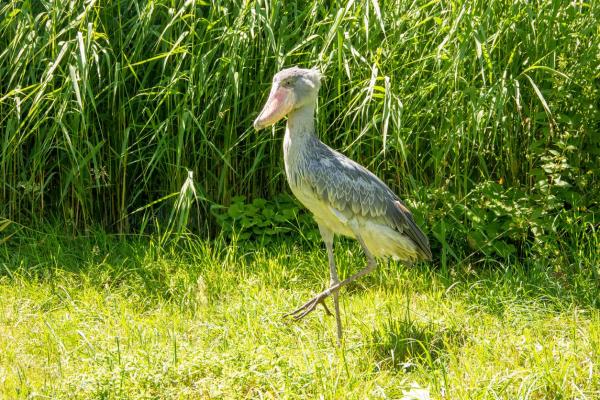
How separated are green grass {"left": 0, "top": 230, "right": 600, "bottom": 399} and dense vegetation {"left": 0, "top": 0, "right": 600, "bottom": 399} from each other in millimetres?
19

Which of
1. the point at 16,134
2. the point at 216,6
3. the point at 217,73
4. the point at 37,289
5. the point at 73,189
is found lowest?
the point at 37,289

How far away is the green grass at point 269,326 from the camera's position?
3.80 m

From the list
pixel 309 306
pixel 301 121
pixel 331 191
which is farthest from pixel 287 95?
pixel 309 306

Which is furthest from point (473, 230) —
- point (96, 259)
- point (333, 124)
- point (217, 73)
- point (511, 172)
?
point (96, 259)

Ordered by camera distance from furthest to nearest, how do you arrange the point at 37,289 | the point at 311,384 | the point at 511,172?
the point at 511,172, the point at 37,289, the point at 311,384

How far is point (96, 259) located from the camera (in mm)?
5410

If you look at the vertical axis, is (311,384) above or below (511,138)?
below

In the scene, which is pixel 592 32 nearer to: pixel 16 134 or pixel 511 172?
pixel 511 172

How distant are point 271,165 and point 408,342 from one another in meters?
1.71

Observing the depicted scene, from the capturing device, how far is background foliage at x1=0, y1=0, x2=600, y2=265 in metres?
5.09

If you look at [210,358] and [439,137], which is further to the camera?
[439,137]

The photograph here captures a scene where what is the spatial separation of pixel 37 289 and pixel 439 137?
2.27m

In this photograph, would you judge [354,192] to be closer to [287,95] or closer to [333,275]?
[333,275]

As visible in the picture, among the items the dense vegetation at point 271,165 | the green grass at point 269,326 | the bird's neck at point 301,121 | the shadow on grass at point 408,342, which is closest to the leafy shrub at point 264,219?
the dense vegetation at point 271,165
